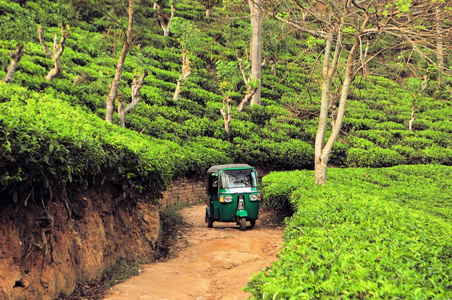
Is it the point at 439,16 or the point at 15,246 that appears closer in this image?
the point at 15,246

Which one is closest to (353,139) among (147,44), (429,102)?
(429,102)

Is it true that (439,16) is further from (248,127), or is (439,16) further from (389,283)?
(248,127)

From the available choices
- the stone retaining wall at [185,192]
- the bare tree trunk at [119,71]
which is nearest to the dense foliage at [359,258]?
the stone retaining wall at [185,192]

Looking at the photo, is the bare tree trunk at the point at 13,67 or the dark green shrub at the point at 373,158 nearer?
the bare tree trunk at the point at 13,67

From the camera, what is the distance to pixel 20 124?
5.18 metres

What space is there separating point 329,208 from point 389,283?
4.03 metres

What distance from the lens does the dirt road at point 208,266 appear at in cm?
669

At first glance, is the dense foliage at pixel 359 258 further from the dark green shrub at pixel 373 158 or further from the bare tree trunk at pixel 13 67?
the dark green shrub at pixel 373 158

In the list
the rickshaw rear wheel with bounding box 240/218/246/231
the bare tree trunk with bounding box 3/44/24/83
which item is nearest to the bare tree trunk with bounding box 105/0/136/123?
the bare tree trunk with bounding box 3/44/24/83

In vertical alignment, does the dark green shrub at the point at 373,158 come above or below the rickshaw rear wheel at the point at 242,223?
above

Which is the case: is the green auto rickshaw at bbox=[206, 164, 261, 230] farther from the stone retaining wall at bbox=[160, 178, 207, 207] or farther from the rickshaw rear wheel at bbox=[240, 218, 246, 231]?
the stone retaining wall at bbox=[160, 178, 207, 207]

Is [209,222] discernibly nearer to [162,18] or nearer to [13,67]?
[13,67]

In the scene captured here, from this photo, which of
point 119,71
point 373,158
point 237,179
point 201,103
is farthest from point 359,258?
point 201,103

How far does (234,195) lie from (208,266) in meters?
3.66
